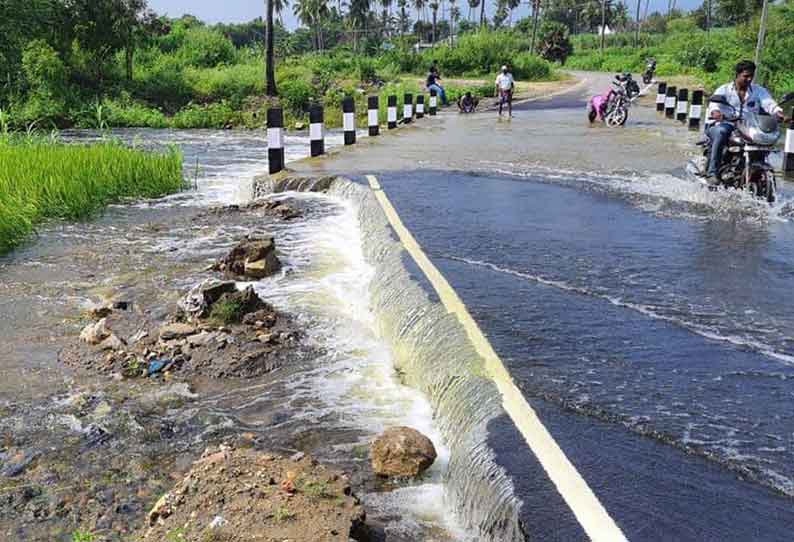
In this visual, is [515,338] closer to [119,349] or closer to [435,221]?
[119,349]

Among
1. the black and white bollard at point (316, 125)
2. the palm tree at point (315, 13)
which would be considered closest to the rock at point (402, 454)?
the black and white bollard at point (316, 125)

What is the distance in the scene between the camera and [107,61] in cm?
3894

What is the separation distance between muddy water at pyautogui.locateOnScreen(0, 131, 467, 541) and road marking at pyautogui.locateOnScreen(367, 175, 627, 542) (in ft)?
1.34

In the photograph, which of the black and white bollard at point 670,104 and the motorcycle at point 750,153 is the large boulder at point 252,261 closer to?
the motorcycle at point 750,153

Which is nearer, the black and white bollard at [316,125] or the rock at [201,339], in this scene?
the rock at [201,339]

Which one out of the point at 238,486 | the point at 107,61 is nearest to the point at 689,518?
the point at 238,486

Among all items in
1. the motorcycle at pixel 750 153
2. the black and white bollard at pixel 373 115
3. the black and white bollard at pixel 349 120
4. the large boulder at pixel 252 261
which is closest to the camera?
the large boulder at pixel 252 261

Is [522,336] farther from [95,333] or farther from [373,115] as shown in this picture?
[373,115]

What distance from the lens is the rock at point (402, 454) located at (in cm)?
356

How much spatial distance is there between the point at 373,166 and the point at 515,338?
802cm

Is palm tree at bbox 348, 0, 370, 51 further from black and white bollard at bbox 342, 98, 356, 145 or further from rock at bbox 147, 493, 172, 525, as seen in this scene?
rock at bbox 147, 493, 172, 525

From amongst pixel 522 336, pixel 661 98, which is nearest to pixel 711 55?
pixel 661 98

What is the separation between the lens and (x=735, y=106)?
8.87 meters

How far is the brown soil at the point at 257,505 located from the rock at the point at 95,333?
2.54 meters
